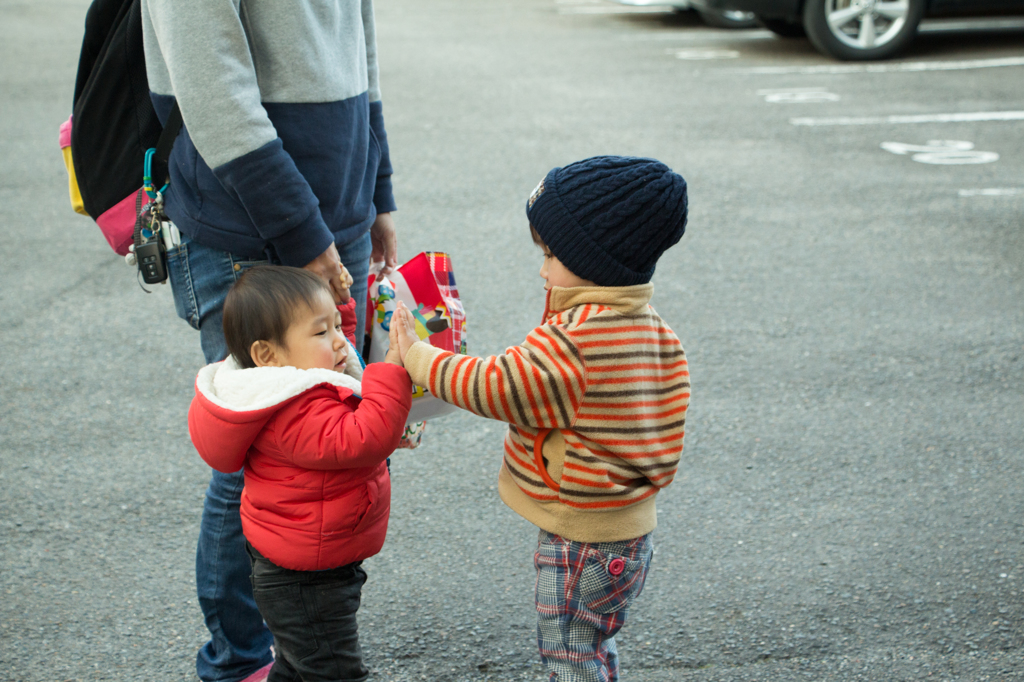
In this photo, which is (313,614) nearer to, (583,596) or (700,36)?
(583,596)

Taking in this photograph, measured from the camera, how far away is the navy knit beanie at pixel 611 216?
1.75 metres

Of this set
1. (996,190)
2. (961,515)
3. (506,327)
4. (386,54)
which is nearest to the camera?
(961,515)

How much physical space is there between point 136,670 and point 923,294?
378 centimetres

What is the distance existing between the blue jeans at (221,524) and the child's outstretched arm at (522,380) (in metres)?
0.49

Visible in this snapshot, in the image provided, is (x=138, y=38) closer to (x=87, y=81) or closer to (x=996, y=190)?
(x=87, y=81)

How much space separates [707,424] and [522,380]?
6.57ft

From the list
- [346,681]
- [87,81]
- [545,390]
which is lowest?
[346,681]

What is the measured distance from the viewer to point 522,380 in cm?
175

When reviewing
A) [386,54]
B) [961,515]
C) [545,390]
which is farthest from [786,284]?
[386,54]

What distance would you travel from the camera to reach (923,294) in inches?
185

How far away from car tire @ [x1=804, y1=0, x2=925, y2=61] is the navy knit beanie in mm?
8664

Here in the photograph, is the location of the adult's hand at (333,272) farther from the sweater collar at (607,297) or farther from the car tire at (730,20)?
the car tire at (730,20)


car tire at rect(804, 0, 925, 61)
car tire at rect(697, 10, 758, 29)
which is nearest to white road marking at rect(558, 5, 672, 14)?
car tire at rect(697, 10, 758, 29)

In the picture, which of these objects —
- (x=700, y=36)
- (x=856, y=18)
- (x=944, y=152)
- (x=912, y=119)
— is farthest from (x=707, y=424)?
(x=700, y=36)
